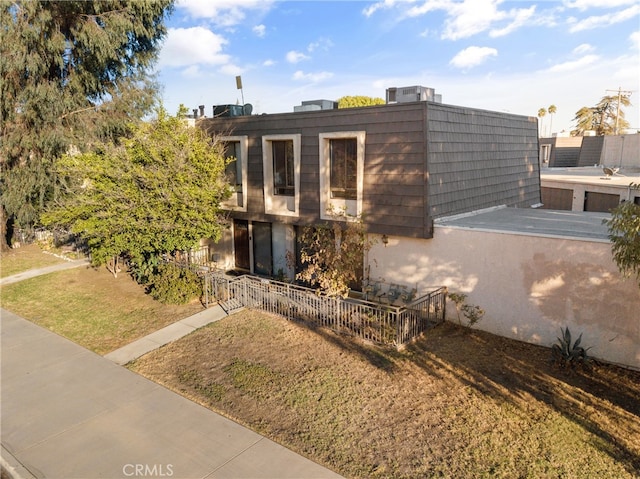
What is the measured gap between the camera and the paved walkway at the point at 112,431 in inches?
234

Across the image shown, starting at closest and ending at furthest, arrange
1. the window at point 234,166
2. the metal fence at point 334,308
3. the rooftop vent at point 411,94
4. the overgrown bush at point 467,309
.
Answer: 1. the metal fence at point 334,308
2. the overgrown bush at point 467,309
3. the rooftop vent at point 411,94
4. the window at point 234,166

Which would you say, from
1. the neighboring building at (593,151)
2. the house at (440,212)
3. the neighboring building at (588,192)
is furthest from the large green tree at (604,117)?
the house at (440,212)

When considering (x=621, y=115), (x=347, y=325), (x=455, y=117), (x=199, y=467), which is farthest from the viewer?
(x=621, y=115)

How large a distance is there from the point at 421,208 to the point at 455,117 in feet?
9.26

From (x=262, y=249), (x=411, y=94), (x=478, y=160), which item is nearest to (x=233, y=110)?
(x=262, y=249)

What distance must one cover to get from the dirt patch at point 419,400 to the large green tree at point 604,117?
153ft

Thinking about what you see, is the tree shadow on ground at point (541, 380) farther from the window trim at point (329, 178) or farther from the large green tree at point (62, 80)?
the large green tree at point (62, 80)

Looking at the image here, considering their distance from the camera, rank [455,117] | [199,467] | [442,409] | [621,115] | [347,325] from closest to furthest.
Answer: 1. [199,467]
2. [442,409]
3. [347,325]
4. [455,117]
5. [621,115]

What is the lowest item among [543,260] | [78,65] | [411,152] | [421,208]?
[543,260]

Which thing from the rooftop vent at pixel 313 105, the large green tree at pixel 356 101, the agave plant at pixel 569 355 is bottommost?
the agave plant at pixel 569 355

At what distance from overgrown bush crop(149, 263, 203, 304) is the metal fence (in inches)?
18.6

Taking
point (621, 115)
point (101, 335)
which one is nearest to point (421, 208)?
point (101, 335)

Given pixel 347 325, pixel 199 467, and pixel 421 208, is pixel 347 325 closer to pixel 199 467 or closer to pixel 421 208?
pixel 421 208

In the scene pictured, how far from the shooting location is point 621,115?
46094mm
